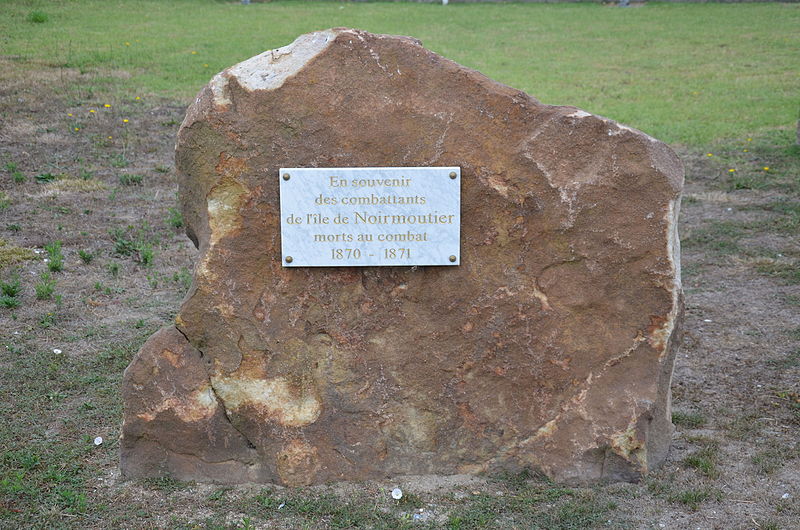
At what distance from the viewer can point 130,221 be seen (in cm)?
812

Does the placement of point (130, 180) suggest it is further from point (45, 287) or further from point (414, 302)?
point (414, 302)

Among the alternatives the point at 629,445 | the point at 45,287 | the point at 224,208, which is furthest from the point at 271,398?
the point at 45,287

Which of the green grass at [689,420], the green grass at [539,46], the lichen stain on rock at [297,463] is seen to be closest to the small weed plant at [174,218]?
the green grass at [539,46]

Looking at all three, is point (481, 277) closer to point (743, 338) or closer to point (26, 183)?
point (743, 338)

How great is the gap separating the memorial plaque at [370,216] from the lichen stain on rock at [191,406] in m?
0.75

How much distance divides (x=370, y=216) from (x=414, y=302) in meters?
0.45

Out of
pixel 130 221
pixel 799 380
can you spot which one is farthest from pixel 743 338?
pixel 130 221

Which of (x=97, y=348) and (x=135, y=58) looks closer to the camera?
(x=97, y=348)

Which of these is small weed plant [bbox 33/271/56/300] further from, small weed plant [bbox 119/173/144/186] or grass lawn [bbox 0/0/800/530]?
small weed plant [bbox 119/173/144/186]

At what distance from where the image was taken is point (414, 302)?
4.23m

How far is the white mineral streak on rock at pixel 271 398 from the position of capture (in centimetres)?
429

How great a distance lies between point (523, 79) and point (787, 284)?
6.95m

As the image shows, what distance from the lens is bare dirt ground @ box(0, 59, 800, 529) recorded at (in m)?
4.14

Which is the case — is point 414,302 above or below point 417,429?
above
